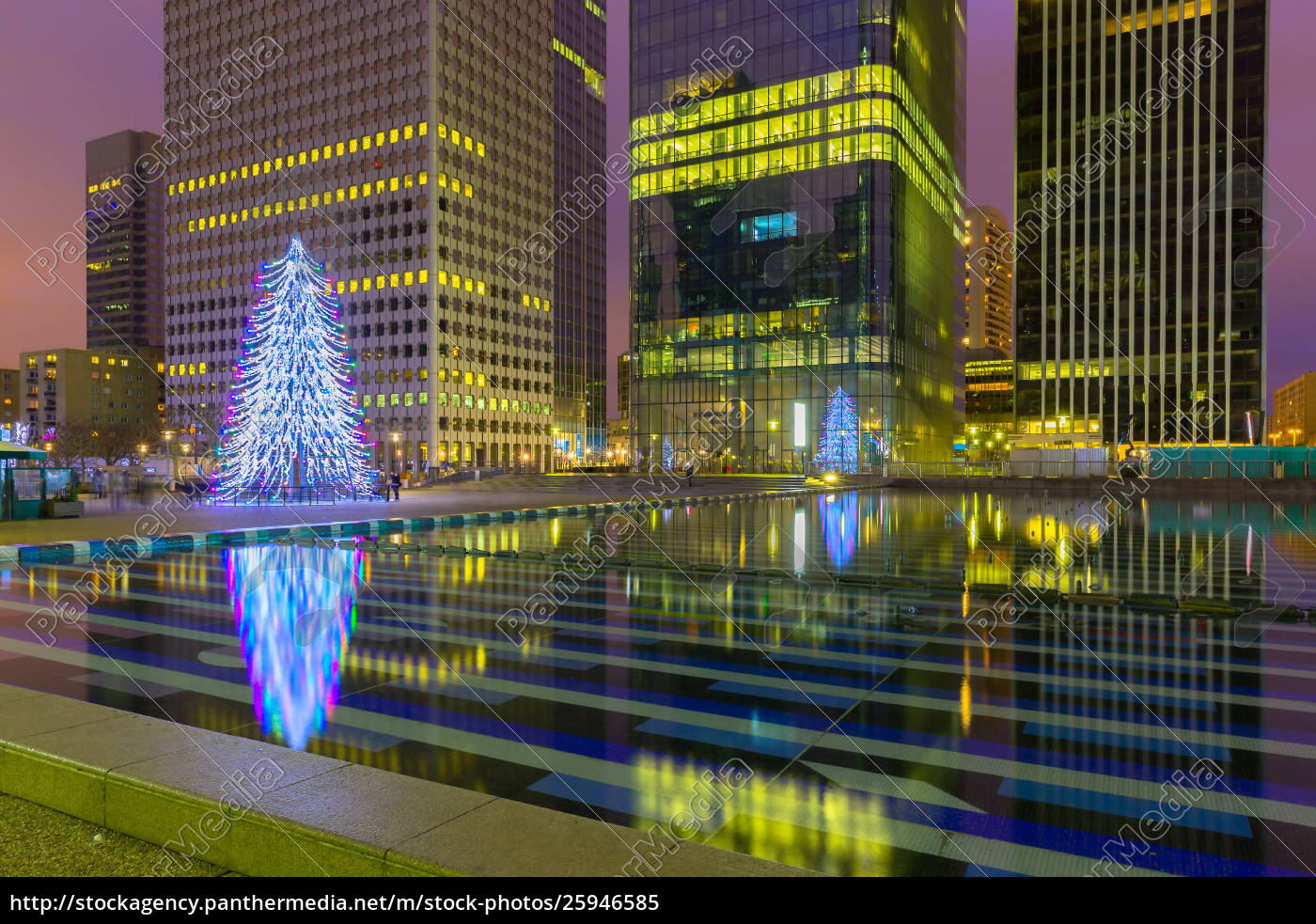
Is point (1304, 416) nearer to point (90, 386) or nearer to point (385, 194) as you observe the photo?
point (385, 194)

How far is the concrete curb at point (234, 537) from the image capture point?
1658 cm

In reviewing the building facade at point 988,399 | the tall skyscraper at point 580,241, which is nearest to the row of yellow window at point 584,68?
the tall skyscraper at point 580,241

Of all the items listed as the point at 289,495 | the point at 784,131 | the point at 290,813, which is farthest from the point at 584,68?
the point at 290,813

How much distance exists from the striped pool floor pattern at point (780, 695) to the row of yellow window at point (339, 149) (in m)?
95.2

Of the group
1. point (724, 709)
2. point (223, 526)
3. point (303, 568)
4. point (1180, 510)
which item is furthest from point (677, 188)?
point (724, 709)

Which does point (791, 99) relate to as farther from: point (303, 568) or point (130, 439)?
point (130, 439)

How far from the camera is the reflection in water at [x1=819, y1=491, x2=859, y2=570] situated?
54.6 ft

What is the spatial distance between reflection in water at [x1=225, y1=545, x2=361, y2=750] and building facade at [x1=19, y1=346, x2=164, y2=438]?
14825 cm

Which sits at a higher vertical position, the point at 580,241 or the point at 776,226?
the point at 580,241

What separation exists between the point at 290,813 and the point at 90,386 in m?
174

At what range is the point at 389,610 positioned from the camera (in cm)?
1033

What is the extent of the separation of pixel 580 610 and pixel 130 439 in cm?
10956

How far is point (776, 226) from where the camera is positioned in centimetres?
6688

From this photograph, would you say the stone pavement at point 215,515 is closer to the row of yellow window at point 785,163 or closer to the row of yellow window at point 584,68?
the row of yellow window at point 785,163
